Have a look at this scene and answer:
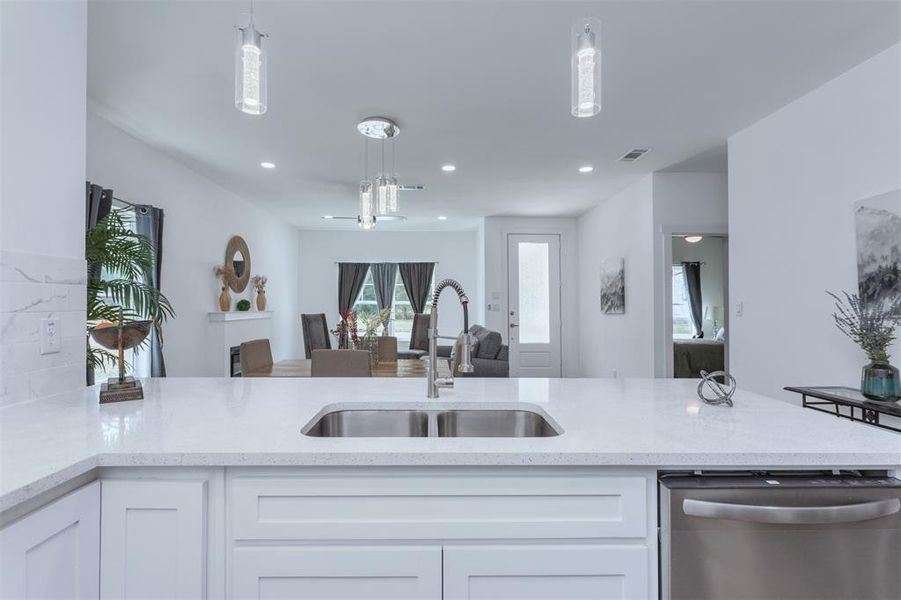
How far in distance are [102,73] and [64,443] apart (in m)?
2.36

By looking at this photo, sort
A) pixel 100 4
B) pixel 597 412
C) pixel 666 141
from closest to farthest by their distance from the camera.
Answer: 1. pixel 597 412
2. pixel 100 4
3. pixel 666 141

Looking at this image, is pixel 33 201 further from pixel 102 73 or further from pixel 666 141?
pixel 666 141

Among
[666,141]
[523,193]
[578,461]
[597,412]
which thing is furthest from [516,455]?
[523,193]

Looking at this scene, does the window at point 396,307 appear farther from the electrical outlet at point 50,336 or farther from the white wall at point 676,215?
the electrical outlet at point 50,336

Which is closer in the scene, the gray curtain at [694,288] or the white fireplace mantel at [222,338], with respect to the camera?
the white fireplace mantel at [222,338]

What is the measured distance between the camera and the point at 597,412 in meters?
1.33

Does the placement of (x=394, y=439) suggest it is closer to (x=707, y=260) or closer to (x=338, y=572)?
(x=338, y=572)

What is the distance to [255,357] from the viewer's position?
341 centimetres

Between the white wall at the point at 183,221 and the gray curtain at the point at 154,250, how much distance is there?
0.16 meters

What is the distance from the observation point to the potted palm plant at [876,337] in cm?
205

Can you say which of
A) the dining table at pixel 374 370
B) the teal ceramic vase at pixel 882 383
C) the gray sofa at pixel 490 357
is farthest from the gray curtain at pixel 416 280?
the teal ceramic vase at pixel 882 383

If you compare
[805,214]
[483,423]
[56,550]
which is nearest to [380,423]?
[483,423]

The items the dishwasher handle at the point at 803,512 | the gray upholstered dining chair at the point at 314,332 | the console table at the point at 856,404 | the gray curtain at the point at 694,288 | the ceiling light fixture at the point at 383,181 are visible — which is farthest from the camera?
the gray curtain at the point at 694,288

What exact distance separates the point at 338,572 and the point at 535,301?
604 centimetres
